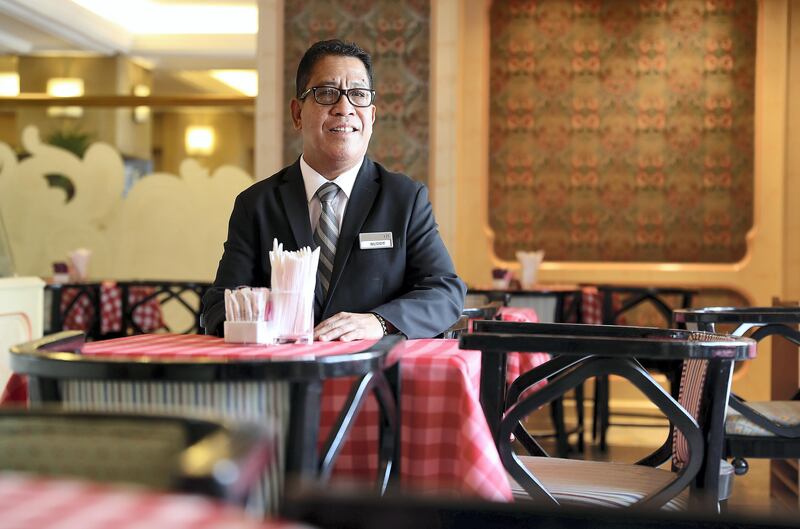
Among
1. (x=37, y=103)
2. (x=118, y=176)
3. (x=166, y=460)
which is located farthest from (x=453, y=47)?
(x=166, y=460)

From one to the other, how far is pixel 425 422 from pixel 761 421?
1199 millimetres

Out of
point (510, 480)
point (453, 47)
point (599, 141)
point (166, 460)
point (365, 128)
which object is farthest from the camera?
point (599, 141)

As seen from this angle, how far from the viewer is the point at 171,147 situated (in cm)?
916

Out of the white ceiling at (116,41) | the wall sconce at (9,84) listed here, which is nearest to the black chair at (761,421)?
the white ceiling at (116,41)

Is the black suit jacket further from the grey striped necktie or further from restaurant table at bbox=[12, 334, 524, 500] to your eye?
restaurant table at bbox=[12, 334, 524, 500]

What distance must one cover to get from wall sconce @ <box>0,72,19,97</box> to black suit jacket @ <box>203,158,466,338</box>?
746cm

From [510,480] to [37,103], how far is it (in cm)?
819

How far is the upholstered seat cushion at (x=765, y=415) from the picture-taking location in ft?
8.25

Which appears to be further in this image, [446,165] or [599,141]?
[599,141]

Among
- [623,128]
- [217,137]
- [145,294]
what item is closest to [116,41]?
[217,137]

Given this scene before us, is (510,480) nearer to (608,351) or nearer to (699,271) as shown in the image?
(608,351)

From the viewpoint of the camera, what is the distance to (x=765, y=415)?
2.66m

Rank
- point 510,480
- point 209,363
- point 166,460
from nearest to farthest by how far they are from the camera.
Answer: point 166,460
point 209,363
point 510,480

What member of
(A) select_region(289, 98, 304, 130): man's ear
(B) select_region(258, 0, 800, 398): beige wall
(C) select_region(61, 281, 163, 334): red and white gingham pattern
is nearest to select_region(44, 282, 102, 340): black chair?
(C) select_region(61, 281, 163, 334): red and white gingham pattern
